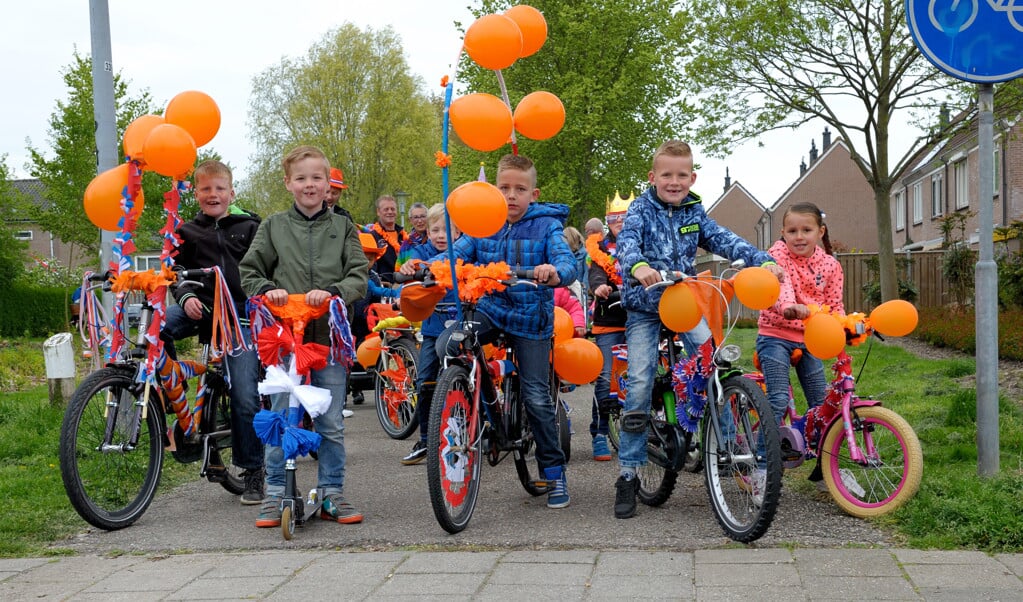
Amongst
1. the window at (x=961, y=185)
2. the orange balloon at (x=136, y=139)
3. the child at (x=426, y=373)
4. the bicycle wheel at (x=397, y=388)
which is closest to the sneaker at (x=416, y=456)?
the child at (x=426, y=373)

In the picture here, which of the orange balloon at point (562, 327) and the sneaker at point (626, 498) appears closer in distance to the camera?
the sneaker at point (626, 498)

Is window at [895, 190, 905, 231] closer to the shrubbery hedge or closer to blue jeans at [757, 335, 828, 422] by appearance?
the shrubbery hedge

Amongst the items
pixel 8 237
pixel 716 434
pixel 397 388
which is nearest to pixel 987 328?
pixel 716 434

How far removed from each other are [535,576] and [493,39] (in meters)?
2.92

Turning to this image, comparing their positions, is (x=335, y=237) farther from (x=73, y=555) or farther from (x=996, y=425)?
(x=996, y=425)

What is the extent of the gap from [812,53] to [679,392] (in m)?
17.5

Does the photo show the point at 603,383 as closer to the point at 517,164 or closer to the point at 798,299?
the point at 798,299

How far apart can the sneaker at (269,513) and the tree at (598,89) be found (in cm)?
2699

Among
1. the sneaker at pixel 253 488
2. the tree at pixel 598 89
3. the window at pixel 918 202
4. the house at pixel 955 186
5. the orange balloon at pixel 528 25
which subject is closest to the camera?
the orange balloon at pixel 528 25

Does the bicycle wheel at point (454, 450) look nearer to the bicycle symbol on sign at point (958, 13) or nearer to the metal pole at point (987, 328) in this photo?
the metal pole at point (987, 328)

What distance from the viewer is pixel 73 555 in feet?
15.6

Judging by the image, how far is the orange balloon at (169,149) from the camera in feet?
17.9

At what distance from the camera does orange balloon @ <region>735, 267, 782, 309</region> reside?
15.1ft

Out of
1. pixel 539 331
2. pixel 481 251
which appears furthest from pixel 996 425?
pixel 481 251
